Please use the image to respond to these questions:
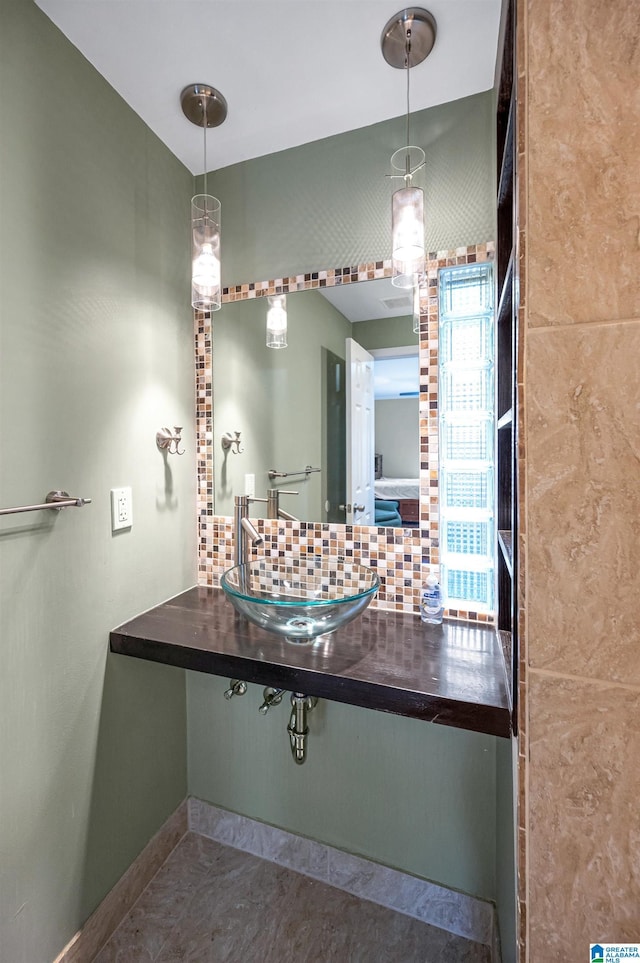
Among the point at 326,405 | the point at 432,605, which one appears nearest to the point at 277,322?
the point at 326,405

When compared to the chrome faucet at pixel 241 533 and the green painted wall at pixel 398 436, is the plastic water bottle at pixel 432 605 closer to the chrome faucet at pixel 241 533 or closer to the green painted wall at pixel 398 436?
the green painted wall at pixel 398 436

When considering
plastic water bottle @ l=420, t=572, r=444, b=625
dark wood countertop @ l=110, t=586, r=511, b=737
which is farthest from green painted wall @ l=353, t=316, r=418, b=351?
dark wood countertop @ l=110, t=586, r=511, b=737

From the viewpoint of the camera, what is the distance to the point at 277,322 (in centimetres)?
159

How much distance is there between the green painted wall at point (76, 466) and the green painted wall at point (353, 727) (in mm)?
208

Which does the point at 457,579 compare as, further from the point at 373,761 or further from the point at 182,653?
the point at 182,653

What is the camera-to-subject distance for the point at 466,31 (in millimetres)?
1147

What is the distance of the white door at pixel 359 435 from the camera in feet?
4.77

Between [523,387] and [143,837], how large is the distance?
1772 mm

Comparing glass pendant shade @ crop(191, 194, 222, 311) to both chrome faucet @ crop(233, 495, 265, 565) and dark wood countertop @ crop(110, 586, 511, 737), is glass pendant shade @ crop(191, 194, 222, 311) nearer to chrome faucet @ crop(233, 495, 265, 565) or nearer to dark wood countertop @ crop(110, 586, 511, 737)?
chrome faucet @ crop(233, 495, 265, 565)

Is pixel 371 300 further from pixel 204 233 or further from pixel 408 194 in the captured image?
pixel 204 233

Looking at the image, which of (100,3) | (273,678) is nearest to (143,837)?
(273,678)

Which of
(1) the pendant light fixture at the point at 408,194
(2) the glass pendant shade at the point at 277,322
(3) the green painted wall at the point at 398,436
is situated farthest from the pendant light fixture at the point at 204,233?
(3) the green painted wall at the point at 398,436

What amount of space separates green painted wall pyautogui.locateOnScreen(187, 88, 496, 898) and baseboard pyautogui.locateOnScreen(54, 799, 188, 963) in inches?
5.4

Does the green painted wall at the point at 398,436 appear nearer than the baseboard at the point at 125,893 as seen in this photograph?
No
